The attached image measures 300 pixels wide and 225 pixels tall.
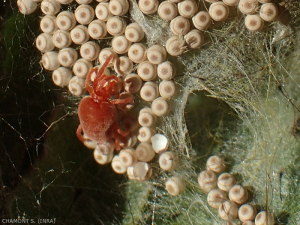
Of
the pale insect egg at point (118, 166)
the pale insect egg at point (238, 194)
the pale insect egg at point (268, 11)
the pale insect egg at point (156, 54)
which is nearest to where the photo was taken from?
the pale insect egg at point (268, 11)

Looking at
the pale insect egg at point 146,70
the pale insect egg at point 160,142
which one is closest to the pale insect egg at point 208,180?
the pale insect egg at point 160,142

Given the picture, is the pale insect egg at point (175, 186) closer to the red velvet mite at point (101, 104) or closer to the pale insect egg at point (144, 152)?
the pale insect egg at point (144, 152)

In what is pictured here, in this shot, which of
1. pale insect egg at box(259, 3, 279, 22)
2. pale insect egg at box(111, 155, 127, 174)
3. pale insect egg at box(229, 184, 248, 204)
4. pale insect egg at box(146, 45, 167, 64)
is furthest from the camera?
pale insect egg at box(111, 155, 127, 174)

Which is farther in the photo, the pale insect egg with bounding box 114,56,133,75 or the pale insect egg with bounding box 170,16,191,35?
the pale insect egg with bounding box 114,56,133,75

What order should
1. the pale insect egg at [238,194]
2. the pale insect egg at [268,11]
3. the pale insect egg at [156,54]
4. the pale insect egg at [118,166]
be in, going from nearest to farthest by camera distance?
the pale insect egg at [268,11] < the pale insect egg at [156,54] < the pale insect egg at [238,194] < the pale insect egg at [118,166]

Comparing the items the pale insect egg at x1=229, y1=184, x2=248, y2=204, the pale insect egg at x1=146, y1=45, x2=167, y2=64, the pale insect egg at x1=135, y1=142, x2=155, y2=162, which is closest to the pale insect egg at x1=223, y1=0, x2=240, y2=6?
the pale insect egg at x1=146, y1=45, x2=167, y2=64

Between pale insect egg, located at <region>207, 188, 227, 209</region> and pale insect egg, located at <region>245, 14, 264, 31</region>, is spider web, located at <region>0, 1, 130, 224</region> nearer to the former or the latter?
pale insect egg, located at <region>207, 188, 227, 209</region>

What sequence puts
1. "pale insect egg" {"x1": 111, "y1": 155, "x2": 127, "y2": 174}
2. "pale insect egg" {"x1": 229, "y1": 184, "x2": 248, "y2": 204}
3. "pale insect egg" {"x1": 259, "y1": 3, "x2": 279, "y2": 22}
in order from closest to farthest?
"pale insect egg" {"x1": 259, "y1": 3, "x2": 279, "y2": 22}, "pale insect egg" {"x1": 229, "y1": 184, "x2": 248, "y2": 204}, "pale insect egg" {"x1": 111, "y1": 155, "x2": 127, "y2": 174}

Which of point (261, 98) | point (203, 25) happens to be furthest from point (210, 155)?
point (203, 25)
